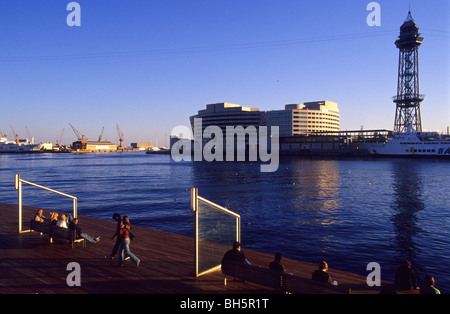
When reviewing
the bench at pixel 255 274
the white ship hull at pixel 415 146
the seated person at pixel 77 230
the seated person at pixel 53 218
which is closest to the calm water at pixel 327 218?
the bench at pixel 255 274

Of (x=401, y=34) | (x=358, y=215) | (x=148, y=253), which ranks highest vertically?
(x=401, y=34)

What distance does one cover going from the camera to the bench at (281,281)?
262 inches

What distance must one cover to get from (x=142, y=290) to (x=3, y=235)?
9442 mm

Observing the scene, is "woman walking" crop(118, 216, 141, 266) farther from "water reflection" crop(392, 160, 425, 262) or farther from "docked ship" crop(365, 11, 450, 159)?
"docked ship" crop(365, 11, 450, 159)

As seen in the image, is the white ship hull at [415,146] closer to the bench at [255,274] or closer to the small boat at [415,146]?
the small boat at [415,146]

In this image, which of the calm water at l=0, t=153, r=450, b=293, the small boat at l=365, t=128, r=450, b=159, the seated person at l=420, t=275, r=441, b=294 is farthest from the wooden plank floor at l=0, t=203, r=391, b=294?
the small boat at l=365, t=128, r=450, b=159

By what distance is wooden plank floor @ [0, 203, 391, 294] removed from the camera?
8.30 metres

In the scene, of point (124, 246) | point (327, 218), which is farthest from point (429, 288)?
point (327, 218)

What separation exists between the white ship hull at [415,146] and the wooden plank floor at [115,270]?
149090mm

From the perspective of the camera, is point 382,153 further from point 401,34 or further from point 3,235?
point 3,235
